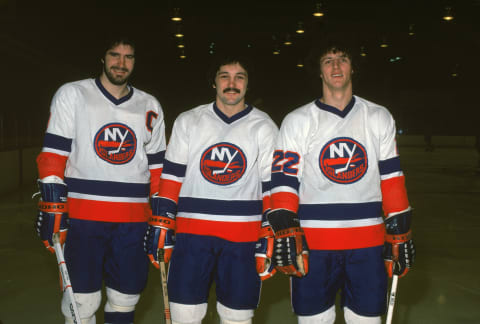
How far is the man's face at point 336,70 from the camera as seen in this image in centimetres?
221

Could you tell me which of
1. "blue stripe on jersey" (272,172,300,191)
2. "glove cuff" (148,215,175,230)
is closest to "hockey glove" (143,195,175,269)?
"glove cuff" (148,215,175,230)

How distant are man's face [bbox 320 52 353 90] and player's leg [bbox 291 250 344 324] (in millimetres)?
733

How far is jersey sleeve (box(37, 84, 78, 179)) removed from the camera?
8.03 ft

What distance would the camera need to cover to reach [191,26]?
1435 centimetres

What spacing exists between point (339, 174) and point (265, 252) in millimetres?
479

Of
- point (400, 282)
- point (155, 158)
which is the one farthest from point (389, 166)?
point (400, 282)

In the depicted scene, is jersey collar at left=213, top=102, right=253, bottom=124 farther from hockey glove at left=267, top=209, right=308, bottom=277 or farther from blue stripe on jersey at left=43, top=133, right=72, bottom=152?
blue stripe on jersey at left=43, top=133, right=72, bottom=152

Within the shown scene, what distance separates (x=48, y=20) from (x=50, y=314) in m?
9.28

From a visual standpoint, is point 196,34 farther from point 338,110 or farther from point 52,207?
point 338,110

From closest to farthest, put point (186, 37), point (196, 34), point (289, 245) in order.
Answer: point (289, 245) → point (196, 34) → point (186, 37)

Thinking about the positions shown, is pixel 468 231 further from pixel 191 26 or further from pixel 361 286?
pixel 191 26

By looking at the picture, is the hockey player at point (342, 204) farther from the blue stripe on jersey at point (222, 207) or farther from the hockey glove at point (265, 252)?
the blue stripe on jersey at point (222, 207)

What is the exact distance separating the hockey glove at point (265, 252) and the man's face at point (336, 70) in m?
0.69

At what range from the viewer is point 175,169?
2.39 m
